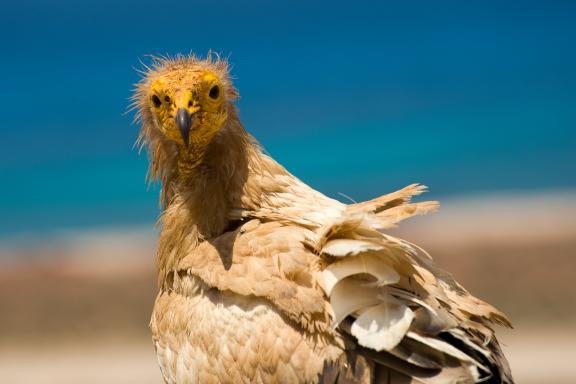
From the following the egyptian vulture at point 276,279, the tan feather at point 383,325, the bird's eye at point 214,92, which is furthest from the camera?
the bird's eye at point 214,92

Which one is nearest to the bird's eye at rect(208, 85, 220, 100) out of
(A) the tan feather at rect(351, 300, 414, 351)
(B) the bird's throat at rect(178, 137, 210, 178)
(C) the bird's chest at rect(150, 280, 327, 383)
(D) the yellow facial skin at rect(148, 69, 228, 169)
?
(D) the yellow facial skin at rect(148, 69, 228, 169)

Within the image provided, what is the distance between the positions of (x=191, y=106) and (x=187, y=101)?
0.07m

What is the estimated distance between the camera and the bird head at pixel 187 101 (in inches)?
181

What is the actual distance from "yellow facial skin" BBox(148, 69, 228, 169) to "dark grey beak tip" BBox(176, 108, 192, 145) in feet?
0.06

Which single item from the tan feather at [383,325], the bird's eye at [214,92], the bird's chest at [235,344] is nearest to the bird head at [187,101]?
the bird's eye at [214,92]

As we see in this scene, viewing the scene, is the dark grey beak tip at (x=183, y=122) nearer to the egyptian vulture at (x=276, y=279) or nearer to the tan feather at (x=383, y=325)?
the egyptian vulture at (x=276, y=279)

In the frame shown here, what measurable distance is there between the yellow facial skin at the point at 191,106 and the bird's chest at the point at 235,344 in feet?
3.22

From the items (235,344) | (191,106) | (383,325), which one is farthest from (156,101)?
(383,325)

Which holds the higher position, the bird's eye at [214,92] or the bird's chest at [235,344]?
the bird's eye at [214,92]

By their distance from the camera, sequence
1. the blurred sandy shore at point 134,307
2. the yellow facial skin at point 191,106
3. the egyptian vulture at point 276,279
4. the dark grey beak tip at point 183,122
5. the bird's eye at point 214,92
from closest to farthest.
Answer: the egyptian vulture at point 276,279 < the dark grey beak tip at point 183,122 < the yellow facial skin at point 191,106 < the bird's eye at point 214,92 < the blurred sandy shore at point 134,307

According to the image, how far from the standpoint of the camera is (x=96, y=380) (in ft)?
54.0

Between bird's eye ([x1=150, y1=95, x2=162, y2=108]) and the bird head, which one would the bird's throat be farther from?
bird's eye ([x1=150, y1=95, x2=162, y2=108])

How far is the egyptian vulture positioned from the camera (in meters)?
3.78

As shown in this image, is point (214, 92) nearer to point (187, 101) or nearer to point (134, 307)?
point (187, 101)
